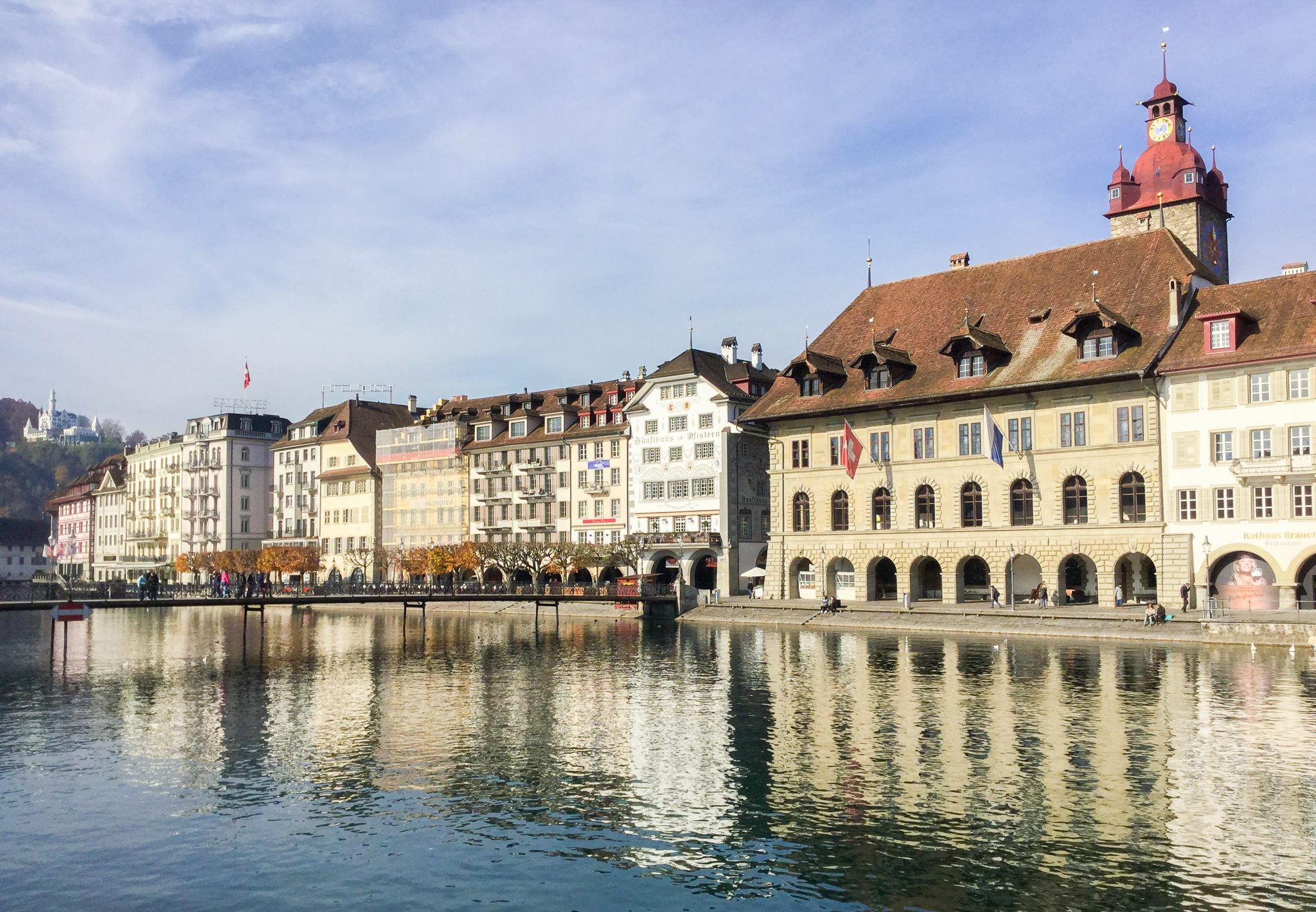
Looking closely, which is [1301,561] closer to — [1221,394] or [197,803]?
[1221,394]

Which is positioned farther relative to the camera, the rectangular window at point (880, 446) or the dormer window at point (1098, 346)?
the rectangular window at point (880, 446)

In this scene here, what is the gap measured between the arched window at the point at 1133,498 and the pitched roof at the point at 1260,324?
582cm

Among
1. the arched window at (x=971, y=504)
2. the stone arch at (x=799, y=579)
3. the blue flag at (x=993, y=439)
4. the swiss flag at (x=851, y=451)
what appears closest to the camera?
the blue flag at (x=993, y=439)

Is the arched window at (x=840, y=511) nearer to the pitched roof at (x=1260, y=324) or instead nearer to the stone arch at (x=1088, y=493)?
the stone arch at (x=1088, y=493)

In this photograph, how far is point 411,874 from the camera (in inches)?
862

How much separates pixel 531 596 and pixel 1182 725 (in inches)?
2009

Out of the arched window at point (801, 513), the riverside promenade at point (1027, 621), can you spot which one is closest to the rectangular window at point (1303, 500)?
the riverside promenade at point (1027, 621)

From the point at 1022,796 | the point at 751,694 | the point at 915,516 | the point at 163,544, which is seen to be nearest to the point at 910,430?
the point at 915,516

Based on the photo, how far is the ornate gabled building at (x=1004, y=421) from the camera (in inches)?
2534

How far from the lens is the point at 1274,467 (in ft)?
189

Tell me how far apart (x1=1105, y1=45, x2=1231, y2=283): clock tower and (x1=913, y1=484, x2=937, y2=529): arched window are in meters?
26.7

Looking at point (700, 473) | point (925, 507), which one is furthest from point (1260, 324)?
point (700, 473)

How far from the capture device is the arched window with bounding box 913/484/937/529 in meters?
71.9

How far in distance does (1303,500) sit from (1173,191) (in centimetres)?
3332
